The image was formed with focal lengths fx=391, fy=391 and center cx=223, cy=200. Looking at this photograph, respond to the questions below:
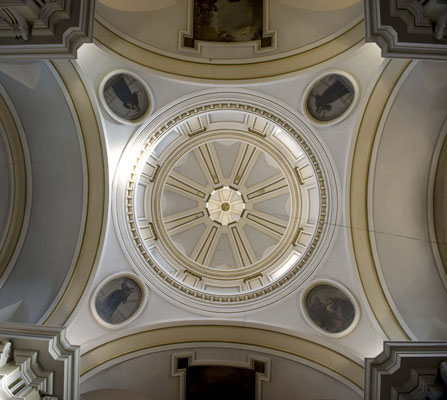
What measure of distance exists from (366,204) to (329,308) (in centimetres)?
265

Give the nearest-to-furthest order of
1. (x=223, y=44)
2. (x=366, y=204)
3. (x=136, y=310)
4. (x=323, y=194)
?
1. (x=366, y=204)
2. (x=223, y=44)
3. (x=323, y=194)
4. (x=136, y=310)

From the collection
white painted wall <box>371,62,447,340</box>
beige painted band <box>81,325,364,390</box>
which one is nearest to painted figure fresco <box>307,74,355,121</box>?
white painted wall <box>371,62,447,340</box>

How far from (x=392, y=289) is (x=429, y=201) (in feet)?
6.60

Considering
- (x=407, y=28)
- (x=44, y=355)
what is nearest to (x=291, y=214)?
(x=407, y=28)

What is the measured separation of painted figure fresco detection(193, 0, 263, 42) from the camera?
834cm

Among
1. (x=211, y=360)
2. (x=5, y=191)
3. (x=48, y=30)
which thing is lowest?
(x=211, y=360)

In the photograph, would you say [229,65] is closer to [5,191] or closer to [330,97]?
[330,97]

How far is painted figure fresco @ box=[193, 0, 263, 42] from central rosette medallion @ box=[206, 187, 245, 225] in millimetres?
7991

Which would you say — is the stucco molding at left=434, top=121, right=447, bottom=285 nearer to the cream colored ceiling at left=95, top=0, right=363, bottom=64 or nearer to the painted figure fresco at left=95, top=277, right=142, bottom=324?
the cream colored ceiling at left=95, top=0, right=363, bottom=64

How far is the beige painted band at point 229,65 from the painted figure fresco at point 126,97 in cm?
59

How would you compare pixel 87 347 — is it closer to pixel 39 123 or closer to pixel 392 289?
pixel 39 123

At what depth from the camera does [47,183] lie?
29.3 feet

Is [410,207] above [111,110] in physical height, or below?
below

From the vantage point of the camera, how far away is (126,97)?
887 centimetres
